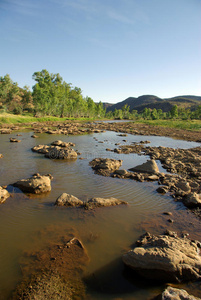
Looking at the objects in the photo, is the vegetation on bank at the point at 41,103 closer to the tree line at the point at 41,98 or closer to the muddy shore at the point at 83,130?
the tree line at the point at 41,98

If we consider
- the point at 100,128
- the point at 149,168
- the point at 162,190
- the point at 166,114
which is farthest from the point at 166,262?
the point at 166,114

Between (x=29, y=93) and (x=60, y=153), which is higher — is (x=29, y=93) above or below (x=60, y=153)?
above

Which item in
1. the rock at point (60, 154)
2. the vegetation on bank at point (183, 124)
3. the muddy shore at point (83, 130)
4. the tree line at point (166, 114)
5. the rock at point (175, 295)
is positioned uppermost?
the tree line at point (166, 114)

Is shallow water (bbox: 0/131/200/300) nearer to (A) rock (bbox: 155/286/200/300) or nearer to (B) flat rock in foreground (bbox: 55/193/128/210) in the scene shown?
(B) flat rock in foreground (bbox: 55/193/128/210)

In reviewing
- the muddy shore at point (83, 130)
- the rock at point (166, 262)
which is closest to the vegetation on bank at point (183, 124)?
the muddy shore at point (83, 130)

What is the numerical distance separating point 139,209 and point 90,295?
4.49m

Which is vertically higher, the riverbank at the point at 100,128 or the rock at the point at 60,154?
the riverbank at the point at 100,128

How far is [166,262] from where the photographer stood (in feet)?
14.5

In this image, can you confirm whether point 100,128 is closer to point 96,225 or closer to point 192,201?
point 192,201

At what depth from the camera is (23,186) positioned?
30.2 feet

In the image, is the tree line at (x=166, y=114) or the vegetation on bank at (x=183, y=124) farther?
the tree line at (x=166, y=114)

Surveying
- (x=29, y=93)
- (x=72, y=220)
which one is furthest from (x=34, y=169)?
(x=29, y=93)

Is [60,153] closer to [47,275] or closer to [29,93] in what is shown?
[47,275]

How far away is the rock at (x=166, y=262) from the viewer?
4.39 meters
